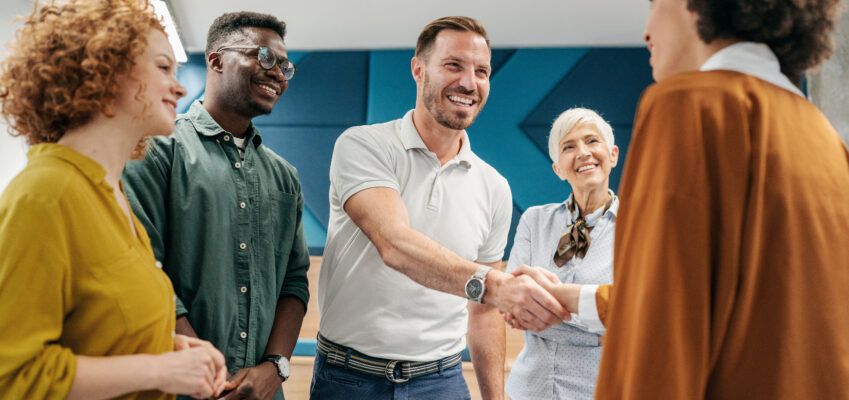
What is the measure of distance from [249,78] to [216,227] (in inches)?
17.9

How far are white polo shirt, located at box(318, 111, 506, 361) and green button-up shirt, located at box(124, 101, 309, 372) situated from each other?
0.62ft

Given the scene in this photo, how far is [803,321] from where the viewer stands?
32.3 inches

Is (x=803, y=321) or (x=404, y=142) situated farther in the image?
(x=404, y=142)

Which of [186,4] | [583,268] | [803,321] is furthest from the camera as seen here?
[186,4]

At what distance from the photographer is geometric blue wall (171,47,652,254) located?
4230 mm

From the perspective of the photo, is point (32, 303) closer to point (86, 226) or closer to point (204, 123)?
point (86, 226)

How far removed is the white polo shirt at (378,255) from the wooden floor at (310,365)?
5.46 ft

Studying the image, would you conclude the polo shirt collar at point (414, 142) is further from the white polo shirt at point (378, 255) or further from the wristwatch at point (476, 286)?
the wristwatch at point (476, 286)

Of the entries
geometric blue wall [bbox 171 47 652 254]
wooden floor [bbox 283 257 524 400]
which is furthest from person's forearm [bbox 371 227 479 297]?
geometric blue wall [bbox 171 47 652 254]

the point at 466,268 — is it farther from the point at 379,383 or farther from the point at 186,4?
the point at 186,4

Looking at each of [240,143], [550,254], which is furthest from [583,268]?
[240,143]

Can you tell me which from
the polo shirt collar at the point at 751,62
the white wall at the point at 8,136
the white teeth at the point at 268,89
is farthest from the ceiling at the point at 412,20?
the polo shirt collar at the point at 751,62

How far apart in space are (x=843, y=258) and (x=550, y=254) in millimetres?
1411

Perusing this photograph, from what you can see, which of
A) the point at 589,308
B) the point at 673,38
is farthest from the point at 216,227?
the point at 673,38
